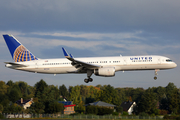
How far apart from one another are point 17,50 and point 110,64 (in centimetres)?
2152

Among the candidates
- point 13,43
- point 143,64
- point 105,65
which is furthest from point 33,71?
point 143,64

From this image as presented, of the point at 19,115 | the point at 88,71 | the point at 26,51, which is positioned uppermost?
the point at 26,51

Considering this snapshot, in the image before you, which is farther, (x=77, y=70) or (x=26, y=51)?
(x=26, y=51)

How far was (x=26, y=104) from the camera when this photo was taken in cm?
11500

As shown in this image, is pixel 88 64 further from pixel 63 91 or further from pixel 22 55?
pixel 63 91

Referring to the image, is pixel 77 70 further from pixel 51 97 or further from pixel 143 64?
pixel 51 97

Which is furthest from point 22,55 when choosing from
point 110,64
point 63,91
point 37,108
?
point 63,91

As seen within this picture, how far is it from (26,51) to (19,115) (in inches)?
1060

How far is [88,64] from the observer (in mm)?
48844

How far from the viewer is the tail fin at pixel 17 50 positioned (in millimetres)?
56562

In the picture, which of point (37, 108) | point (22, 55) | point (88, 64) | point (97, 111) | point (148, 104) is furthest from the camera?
point (148, 104)

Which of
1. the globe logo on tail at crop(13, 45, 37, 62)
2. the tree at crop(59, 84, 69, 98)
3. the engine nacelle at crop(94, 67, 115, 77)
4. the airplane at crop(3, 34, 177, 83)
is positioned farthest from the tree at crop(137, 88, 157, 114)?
the tree at crop(59, 84, 69, 98)

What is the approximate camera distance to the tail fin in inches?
2227

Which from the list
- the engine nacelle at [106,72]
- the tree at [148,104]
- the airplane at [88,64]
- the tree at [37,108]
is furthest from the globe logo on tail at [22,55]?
the tree at [148,104]
